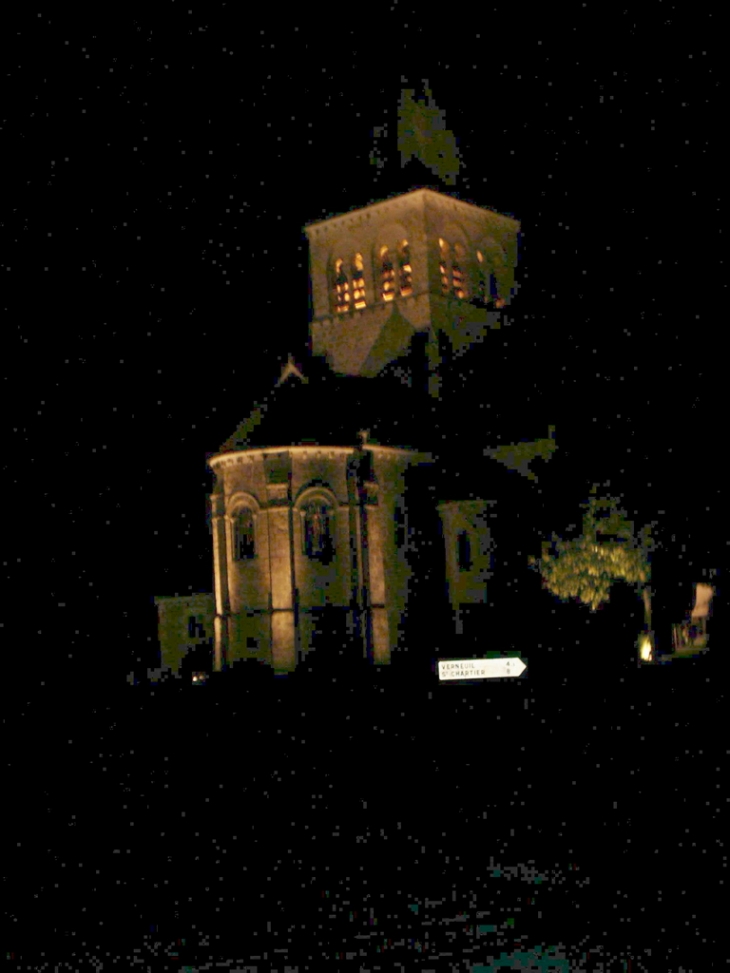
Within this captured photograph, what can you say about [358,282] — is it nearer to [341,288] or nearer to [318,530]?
[341,288]

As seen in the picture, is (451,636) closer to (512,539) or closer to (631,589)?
(512,539)

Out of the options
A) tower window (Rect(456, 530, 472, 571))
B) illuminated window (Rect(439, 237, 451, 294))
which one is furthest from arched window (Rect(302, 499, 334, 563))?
illuminated window (Rect(439, 237, 451, 294))

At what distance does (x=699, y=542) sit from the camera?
134ft

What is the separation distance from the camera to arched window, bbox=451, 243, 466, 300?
53.2 m

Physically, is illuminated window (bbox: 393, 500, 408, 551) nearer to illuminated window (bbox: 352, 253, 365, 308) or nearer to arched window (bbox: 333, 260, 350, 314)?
illuminated window (bbox: 352, 253, 365, 308)

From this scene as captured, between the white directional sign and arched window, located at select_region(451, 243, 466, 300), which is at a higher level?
arched window, located at select_region(451, 243, 466, 300)

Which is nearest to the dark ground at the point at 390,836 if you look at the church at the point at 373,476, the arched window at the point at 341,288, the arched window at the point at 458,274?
the church at the point at 373,476

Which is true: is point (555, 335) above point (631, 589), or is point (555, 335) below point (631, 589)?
above

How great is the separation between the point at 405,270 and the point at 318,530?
13632mm

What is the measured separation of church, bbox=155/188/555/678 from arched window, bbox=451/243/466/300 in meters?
0.09

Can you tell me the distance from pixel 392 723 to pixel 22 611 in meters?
38.0

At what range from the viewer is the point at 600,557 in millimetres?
42281

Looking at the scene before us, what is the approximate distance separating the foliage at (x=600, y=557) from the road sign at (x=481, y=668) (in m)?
19.1

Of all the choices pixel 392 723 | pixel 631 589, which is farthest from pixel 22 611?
pixel 392 723
